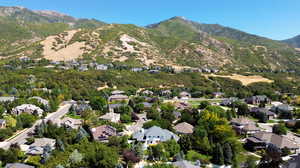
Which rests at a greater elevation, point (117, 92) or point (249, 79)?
point (249, 79)

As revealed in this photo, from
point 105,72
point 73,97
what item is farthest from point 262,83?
point 73,97

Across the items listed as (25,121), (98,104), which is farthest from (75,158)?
(98,104)

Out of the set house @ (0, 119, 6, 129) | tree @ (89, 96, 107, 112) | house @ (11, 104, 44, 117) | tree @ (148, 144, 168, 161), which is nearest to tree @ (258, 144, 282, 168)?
tree @ (148, 144, 168, 161)

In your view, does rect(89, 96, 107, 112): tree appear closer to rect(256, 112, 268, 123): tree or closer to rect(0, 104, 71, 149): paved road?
rect(0, 104, 71, 149): paved road

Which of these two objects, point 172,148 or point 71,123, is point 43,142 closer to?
point 71,123

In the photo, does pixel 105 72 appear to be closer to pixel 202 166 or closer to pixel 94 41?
pixel 94 41

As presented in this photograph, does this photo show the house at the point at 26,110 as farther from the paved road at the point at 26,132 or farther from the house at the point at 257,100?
the house at the point at 257,100
